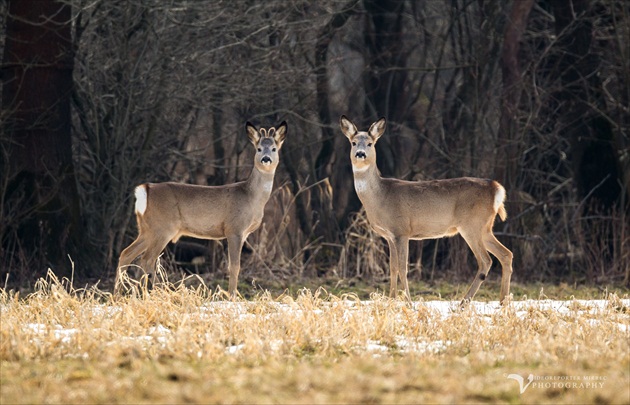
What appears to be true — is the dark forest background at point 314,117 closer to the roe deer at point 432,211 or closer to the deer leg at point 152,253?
the deer leg at point 152,253

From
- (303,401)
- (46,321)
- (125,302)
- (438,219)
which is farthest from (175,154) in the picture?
(303,401)

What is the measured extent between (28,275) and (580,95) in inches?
330

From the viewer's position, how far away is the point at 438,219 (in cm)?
1091

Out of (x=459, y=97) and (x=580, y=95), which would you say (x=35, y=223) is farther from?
(x=580, y=95)

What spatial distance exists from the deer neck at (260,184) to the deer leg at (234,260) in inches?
17.9

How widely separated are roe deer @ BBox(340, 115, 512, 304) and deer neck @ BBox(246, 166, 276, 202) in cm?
92

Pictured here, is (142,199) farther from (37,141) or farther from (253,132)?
(37,141)

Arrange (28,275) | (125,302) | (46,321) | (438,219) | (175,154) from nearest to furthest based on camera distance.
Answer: (46,321) < (125,302) < (438,219) < (28,275) < (175,154)

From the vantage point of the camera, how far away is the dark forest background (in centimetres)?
1370

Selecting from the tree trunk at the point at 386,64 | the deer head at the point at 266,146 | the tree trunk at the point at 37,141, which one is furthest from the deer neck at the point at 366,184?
the tree trunk at the point at 386,64

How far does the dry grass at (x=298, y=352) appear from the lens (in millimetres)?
5734

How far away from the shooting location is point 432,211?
10.9m

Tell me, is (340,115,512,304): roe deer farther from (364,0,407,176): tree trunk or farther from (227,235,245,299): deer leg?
(364,0,407,176): tree trunk

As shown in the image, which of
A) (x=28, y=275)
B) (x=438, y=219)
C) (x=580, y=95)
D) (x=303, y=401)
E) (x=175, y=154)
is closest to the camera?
(x=303, y=401)
